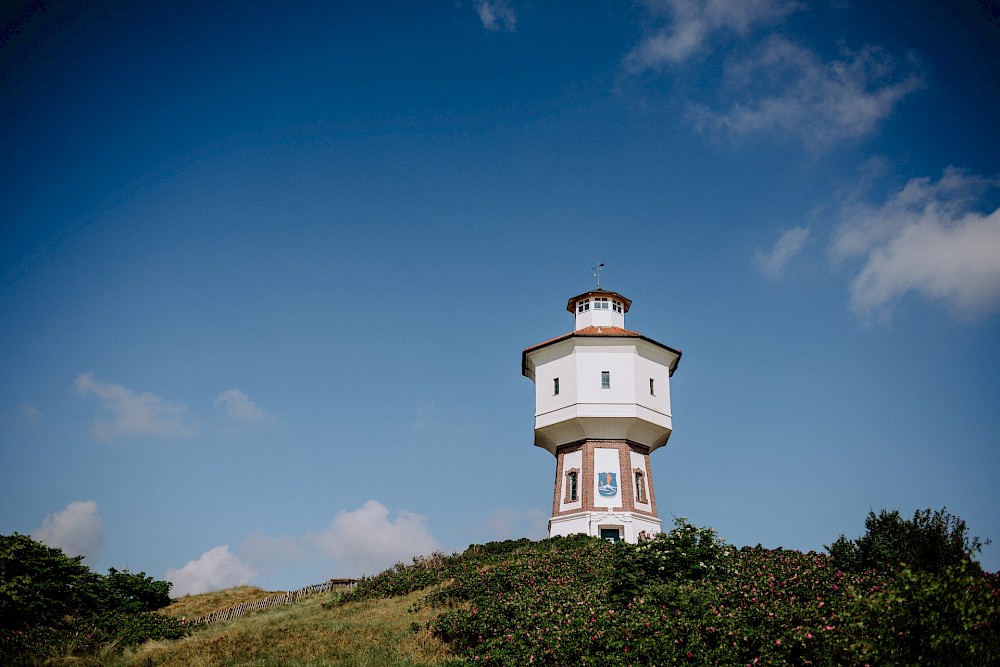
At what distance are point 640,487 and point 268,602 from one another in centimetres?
1741

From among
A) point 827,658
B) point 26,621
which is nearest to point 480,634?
point 827,658

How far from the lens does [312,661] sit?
756 inches

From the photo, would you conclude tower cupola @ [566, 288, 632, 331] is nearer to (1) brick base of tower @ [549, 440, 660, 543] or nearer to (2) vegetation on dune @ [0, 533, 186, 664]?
(1) brick base of tower @ [549, 440, 660, 543]

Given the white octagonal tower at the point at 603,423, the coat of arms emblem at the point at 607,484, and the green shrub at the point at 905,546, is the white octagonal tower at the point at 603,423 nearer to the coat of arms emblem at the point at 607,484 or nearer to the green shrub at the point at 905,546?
the coat of arms emblem at the point at 607,484

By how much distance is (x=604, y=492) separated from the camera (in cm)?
3341

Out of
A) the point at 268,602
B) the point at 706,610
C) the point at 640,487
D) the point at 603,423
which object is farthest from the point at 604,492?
the point at 706,610

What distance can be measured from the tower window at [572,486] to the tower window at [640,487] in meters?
2.81

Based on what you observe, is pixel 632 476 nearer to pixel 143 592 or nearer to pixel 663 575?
pixel 663 575

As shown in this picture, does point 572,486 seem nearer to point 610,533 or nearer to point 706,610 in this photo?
point 610,533

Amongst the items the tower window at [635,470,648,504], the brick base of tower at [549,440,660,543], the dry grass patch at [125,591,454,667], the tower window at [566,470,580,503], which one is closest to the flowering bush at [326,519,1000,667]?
the dry grass patch at [125,591,454,667]

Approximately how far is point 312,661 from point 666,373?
76.2 ft

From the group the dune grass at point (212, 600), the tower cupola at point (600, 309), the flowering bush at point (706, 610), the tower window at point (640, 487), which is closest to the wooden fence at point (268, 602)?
the dune grass at point (212, 600)

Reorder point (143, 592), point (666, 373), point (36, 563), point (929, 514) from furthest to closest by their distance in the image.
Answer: point (666, 373) → point (143, 592) → point (36, 563) → point (929, 514)

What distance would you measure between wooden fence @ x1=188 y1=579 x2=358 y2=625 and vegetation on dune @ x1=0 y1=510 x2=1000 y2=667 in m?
1.25
